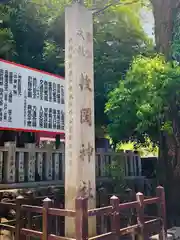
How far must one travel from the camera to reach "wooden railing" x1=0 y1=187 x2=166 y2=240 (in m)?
3.59

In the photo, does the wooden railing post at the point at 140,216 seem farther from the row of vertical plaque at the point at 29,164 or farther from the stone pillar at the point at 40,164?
the stone pillar at the point at 40,164

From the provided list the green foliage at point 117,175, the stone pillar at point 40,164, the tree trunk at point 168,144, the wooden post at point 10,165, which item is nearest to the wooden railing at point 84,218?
the wooden post at point 10,165

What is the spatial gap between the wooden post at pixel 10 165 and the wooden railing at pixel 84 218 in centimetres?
165

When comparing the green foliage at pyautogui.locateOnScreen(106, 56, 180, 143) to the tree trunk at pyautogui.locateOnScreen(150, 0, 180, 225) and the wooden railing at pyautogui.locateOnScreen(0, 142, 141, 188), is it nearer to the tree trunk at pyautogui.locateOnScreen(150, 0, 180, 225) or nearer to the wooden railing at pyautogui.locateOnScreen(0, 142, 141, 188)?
the tree trunk at pyautogui.locateOnScreen(150, 0, 180, 225)

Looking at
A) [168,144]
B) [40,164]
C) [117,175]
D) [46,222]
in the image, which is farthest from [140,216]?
[168,144]

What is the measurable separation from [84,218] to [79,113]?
173 cm

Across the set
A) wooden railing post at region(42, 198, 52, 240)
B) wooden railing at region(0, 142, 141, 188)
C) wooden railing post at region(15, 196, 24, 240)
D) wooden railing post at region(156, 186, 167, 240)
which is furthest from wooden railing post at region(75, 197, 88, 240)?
wooden railing at region(0, 142, 141, 188)

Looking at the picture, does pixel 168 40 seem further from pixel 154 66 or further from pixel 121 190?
pixel 121 190

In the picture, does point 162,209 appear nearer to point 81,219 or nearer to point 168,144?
point 81,219

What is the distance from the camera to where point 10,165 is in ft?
20.7

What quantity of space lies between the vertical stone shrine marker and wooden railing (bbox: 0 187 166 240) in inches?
19.2

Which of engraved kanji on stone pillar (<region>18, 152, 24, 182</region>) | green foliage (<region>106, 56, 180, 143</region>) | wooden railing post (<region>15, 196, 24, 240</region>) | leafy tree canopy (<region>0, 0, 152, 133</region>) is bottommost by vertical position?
wooden railing post (<region>15, 196, 24, 240</region>)

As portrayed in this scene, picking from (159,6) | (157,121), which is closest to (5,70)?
(157,121)

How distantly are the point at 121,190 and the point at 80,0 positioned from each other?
515cm
